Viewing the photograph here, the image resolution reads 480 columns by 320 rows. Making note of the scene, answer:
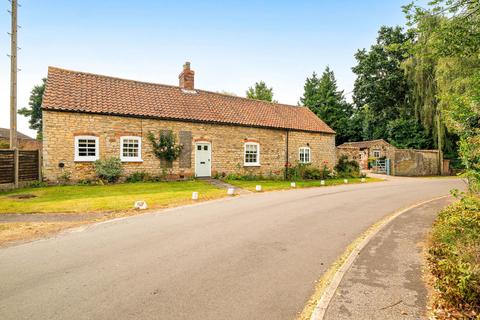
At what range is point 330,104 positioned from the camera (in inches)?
1607

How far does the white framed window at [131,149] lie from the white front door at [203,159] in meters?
3.73

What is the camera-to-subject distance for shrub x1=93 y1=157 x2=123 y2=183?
15219 millimetres

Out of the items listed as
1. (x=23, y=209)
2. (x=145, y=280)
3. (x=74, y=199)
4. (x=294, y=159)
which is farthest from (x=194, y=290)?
(x=294, y=159)

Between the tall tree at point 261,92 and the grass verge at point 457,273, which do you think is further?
the tall tree at point 261,92

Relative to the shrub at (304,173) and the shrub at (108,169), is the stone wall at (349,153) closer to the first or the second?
the shrub at (304,173)

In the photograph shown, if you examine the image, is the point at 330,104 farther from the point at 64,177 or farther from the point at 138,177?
the point at 64,177

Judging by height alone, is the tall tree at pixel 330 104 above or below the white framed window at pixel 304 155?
above

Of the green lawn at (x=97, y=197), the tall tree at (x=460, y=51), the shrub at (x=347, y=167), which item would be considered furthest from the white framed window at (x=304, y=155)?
the tall tree at (x=460, y=51)

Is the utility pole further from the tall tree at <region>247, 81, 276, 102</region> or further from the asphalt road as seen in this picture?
the tall tree at <region>247, 81, 276, 102</region>

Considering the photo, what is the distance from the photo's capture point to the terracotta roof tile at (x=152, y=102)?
15719 millimetres

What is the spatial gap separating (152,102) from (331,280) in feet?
55.6

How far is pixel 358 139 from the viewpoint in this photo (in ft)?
138

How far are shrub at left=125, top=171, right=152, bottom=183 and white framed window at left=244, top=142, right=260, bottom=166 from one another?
724 cm

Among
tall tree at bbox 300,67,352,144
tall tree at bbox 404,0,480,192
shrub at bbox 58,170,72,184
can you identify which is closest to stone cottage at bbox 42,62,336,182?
shrub at bbox 58,170,72,184
